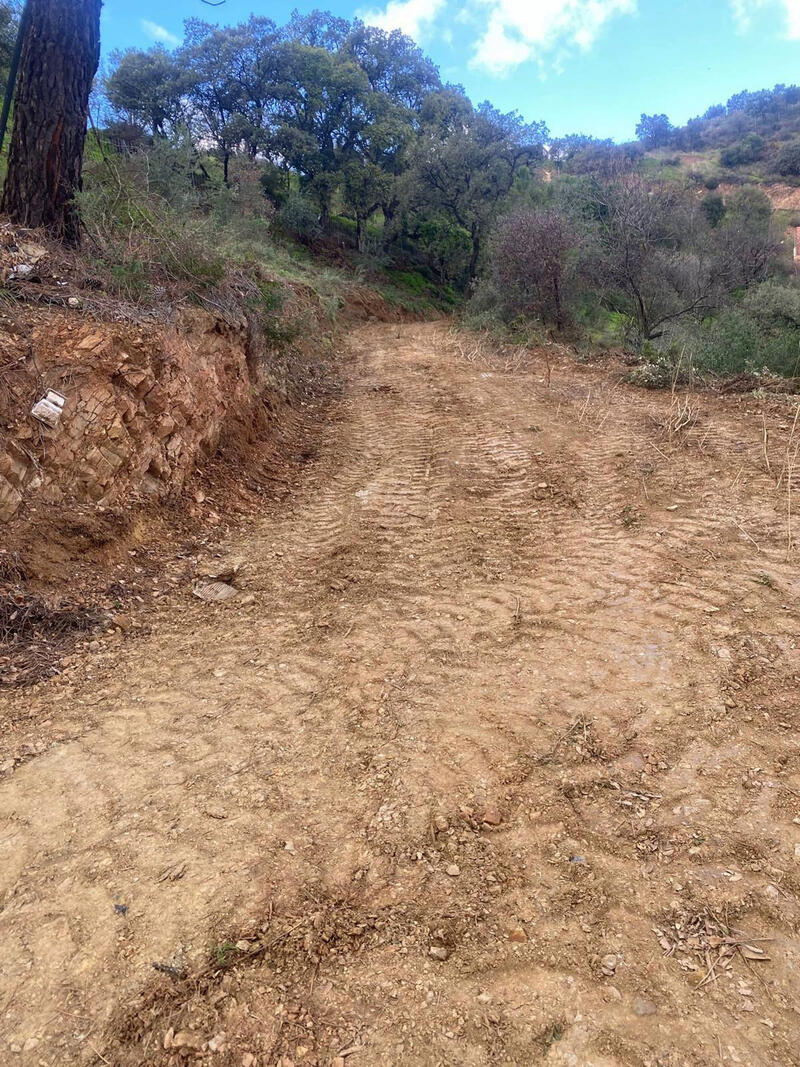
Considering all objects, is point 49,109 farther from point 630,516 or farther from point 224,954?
point 224,954

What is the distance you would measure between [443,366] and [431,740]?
8.29 meters

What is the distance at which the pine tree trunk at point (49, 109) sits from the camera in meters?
5.13

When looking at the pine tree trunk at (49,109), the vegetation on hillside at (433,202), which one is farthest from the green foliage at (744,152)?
the pine tree trunk at (49,109)

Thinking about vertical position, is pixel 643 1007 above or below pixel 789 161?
below

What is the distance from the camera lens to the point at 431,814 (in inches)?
94.4

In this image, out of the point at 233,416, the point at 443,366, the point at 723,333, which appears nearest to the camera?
the point at 233,416

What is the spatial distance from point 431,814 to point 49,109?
6331mm

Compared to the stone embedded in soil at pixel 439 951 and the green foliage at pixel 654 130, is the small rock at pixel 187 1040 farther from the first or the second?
the green foliage at pixel 654 130

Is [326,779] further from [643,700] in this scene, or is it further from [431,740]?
[643,700]

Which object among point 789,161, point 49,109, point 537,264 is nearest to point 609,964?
point 49,109

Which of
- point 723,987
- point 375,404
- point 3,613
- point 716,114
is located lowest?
point 723,987

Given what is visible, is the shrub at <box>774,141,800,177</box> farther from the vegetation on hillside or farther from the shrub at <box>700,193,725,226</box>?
the shrub at <box>700,193,725,226</box>

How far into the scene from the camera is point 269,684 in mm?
3189

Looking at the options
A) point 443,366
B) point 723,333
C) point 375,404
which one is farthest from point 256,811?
point 723,333
